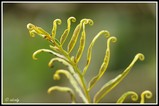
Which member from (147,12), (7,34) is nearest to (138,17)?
→ (147,12)

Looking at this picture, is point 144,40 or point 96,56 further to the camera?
point 144,40

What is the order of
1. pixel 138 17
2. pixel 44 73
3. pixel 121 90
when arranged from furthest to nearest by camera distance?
pixel 138 17
pixel 44 73
pixel 121 90

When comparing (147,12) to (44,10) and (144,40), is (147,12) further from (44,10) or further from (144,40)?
(44,10)

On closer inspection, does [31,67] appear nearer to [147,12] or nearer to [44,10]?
[44,10]

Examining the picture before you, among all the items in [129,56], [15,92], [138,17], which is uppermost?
[138,17]

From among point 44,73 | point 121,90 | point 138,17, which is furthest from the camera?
point 138,17

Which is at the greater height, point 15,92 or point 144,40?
point 144,40
